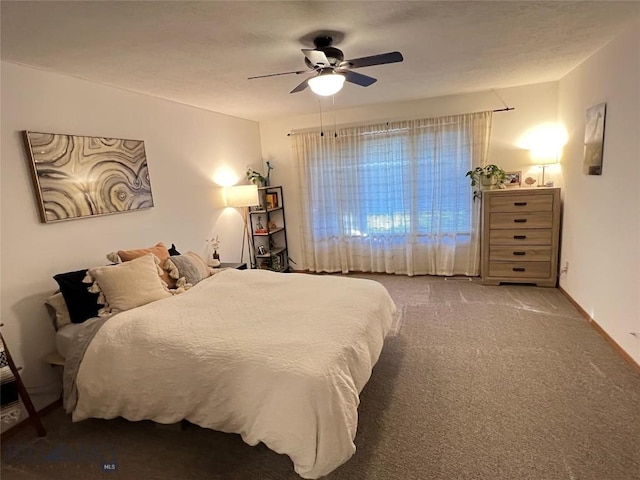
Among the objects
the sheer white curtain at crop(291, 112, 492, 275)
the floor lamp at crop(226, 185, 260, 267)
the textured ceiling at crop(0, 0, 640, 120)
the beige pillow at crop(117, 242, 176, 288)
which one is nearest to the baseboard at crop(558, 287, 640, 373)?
the sheer white curtain at crop(291, 112, 492, 275)

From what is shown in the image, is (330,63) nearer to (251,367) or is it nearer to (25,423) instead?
(251,367)

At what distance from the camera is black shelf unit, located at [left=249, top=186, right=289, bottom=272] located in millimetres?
5070

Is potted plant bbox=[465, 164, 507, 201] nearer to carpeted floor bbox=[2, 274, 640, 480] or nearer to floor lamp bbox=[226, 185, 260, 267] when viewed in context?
carpeted floor bbox=[2, 274, 640, 480]

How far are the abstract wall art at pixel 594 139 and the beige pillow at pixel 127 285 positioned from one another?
147 inches

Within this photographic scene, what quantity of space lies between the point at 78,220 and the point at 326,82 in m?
2.16

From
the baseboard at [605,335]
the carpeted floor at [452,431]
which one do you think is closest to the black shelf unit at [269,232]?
the carpeted floor at [452,431]

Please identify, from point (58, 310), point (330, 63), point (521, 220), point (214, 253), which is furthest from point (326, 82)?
point (521, 220)

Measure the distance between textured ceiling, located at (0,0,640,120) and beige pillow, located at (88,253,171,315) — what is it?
4.77 feet

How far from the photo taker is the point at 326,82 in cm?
232

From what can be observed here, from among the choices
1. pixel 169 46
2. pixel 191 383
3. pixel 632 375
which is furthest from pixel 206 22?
pixel 632 375

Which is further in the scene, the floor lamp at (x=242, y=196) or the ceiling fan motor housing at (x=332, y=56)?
the floor lamp at (x=242, y=196)

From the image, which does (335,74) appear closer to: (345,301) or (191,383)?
(345,301)

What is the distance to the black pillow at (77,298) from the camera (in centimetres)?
239

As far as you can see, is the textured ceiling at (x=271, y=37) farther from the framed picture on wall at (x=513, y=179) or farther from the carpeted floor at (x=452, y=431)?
the carpeted floor at (x=452, y=431)
